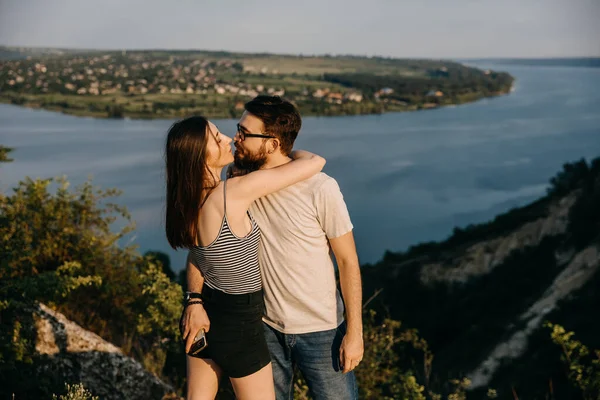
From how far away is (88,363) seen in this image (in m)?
2.58

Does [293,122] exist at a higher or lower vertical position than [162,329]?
higher

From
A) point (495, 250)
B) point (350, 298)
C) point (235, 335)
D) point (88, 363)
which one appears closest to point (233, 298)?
point (235, 335)

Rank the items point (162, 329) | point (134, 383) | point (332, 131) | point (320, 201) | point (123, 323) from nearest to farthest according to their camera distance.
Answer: point (320, 201) → point (134, 383) → point (162, 329) → point (123, 323) → point (332, 131)

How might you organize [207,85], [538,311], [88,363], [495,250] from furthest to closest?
[207,85], [495,250], [538,311], [88,363]

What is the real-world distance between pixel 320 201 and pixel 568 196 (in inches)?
748

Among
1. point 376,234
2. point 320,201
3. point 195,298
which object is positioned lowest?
point 376,234

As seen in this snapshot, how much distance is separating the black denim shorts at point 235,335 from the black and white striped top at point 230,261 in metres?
0.03

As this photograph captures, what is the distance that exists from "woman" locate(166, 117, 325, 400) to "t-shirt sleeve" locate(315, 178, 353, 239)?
0.07m

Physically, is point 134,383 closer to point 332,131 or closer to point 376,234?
point 376,234

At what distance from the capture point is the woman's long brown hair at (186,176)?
4.86 feet

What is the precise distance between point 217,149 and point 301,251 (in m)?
0.40

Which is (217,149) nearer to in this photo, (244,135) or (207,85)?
(244,135)

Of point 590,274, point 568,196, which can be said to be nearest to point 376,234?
point 568,196

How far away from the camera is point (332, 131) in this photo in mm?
58125
